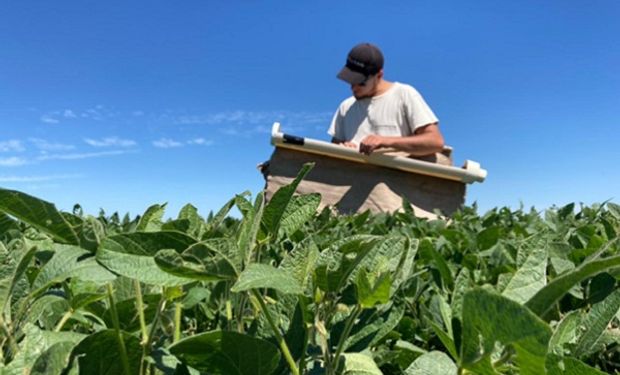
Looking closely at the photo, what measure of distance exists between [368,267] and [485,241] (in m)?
1.00

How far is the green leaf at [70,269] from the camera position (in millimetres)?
552

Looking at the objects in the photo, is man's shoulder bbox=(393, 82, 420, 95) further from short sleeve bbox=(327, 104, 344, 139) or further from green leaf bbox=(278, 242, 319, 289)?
green leaf bbox=(278, 242, 319, 289)

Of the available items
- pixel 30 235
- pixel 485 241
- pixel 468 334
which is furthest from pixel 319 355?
pixel 485 241

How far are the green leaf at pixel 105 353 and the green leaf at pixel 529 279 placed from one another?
0.33 metres

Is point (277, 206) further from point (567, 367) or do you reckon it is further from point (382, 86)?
point (382, 86)

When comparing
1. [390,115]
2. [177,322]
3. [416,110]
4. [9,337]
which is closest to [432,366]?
[177,322]

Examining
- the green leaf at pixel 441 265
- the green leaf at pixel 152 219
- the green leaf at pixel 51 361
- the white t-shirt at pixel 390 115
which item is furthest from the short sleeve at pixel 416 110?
the green leaf at pixel 51 361

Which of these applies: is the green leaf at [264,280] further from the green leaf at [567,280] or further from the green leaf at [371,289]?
the green leaf at [567,280]

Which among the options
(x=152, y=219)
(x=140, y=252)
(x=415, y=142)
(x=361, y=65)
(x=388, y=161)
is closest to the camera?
(x=140, y=252)

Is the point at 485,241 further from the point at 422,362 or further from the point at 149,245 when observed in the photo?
the point at 149,245

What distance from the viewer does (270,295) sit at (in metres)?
0.83

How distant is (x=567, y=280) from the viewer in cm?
39

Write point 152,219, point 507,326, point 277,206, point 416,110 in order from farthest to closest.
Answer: point 416,110 < point 152,219 < point 277,206 < point 507,326

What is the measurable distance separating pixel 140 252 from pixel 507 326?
0.27 m
